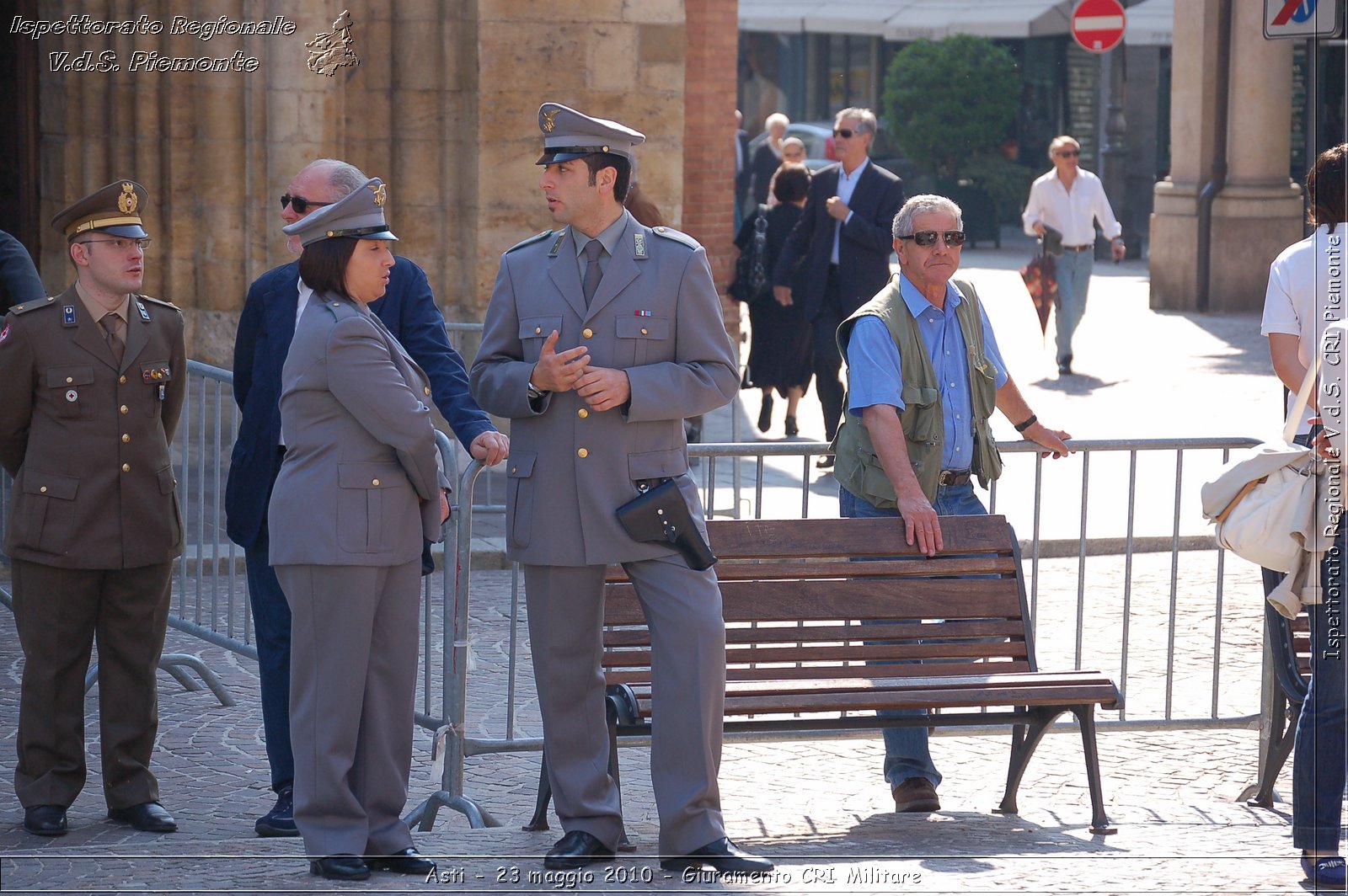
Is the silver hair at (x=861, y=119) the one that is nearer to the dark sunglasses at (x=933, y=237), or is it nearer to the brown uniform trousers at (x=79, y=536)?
the dark sunglasses at (x=933, y=237)

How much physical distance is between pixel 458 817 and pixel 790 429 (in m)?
7.63

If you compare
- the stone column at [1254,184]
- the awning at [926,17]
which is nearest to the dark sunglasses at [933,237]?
the stone column at [1254,184]

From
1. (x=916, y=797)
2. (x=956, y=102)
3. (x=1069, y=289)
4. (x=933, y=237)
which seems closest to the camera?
(x=916, y=797)

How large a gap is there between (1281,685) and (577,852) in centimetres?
219

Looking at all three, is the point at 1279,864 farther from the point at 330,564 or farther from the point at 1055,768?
the point at 330,564

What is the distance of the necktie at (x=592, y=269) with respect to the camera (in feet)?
16.4

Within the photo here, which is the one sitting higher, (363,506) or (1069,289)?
(1069,289)

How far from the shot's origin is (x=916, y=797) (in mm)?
5789

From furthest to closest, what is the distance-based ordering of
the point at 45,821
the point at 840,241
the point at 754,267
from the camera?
the point at 754,267
the point at 840,241
the point at 45,821

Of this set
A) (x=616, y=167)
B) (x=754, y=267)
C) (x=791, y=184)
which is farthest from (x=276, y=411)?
(x=791, y=184)

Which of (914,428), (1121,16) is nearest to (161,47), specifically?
(914,428)

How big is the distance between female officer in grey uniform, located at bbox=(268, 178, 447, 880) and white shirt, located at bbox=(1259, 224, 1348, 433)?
2.44 meters

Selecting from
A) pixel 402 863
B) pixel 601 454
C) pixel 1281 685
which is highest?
pixel 601 454

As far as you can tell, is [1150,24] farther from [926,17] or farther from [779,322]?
[779,322]
